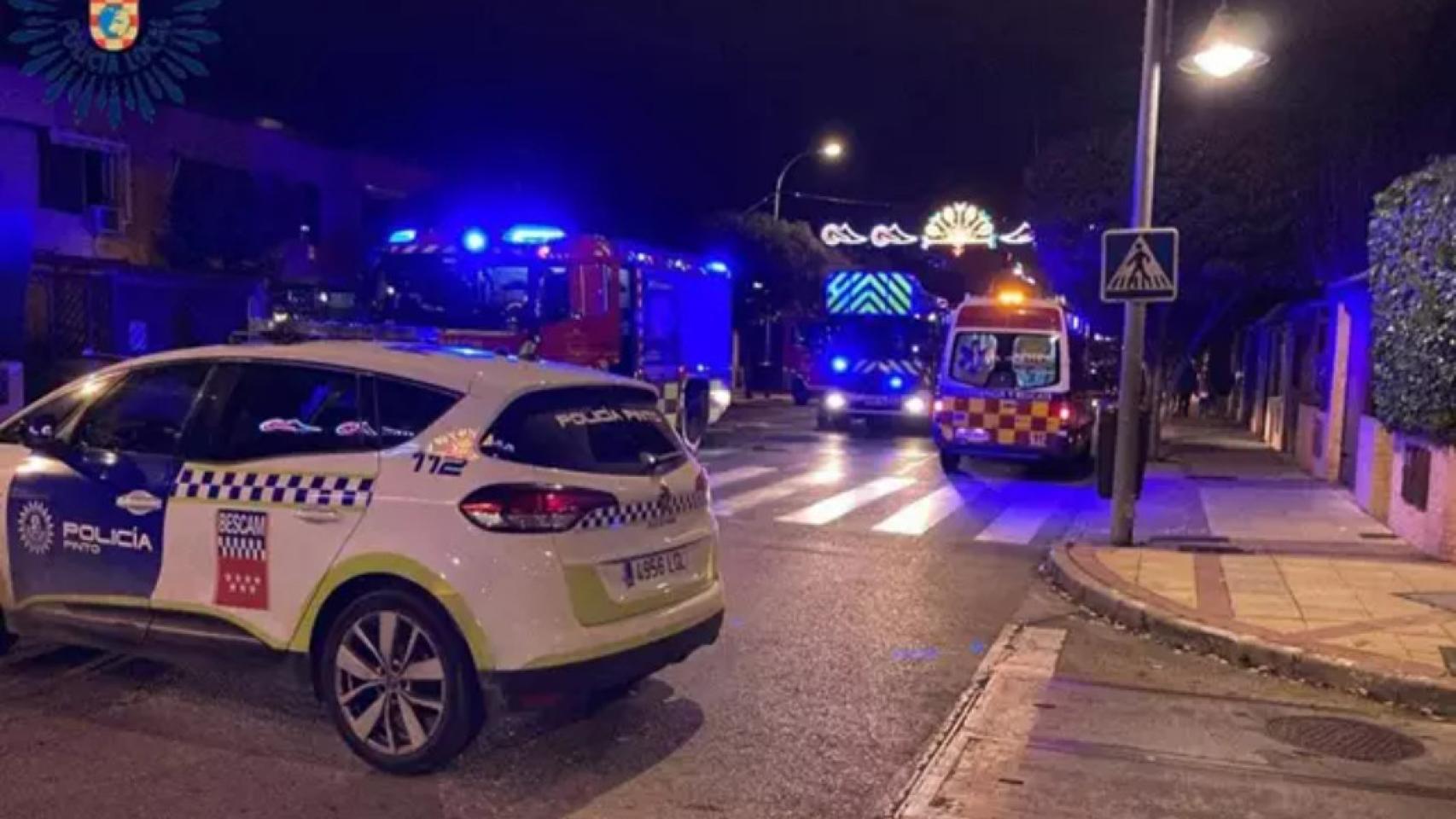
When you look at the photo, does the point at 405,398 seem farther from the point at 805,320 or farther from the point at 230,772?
the point at 805,320

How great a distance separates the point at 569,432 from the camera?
5117 mm

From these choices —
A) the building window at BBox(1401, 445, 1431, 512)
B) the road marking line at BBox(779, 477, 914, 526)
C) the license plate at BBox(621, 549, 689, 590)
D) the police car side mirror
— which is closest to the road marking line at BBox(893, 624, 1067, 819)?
the license plate at BBox(621, 549, 689, 590)

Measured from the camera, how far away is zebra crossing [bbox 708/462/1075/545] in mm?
11625

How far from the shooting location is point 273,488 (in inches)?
200

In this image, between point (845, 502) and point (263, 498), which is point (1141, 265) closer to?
point (845, 502)

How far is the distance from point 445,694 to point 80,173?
2182cm

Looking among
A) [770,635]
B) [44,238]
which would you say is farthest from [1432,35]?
[44,238]

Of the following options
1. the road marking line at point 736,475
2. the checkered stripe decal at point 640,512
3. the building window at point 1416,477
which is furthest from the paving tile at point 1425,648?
the road marking line at point 736,475

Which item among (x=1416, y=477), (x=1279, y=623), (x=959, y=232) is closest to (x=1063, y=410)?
(x=1416, y=477)

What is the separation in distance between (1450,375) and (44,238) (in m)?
22.4

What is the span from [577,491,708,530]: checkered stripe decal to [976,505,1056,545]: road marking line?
608 centimetres

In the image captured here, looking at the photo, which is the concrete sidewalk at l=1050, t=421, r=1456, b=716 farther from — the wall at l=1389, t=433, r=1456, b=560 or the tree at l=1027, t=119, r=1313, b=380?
the tree at l=1027, t=119, r=1313, b=380

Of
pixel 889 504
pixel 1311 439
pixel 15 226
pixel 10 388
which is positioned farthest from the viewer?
pixel 15 226

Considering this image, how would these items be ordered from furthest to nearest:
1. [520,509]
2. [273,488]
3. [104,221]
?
[104,221], [273,488], [520,509]
